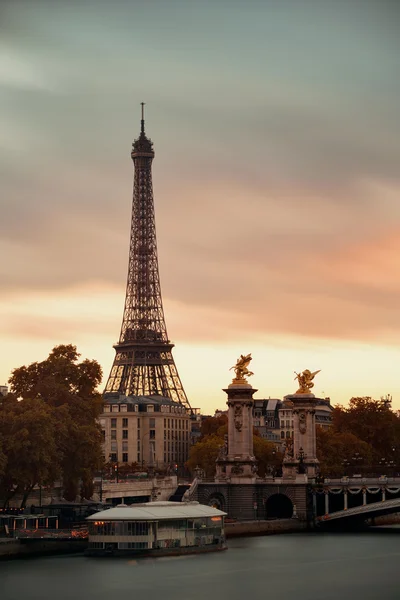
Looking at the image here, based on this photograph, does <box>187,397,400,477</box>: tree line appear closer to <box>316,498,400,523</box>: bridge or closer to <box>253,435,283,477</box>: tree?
<box>253,435,283,477</box>: tree

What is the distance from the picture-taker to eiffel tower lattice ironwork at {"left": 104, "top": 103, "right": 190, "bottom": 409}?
18638cm

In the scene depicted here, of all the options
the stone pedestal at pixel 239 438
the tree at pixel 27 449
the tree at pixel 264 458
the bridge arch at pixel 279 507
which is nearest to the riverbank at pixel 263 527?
the bridge arch at pixel 279 507

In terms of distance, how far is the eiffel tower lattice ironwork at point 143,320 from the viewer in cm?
18638

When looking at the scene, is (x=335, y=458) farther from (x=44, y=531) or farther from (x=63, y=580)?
(x=63, y=580)

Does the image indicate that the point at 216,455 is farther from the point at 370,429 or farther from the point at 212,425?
the point at 212,425

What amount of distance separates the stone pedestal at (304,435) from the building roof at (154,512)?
23.3 meters

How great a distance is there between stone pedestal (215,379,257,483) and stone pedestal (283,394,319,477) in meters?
3.57

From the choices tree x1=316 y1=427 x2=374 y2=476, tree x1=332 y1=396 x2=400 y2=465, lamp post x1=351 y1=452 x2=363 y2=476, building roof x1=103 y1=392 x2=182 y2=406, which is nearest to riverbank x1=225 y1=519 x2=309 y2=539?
tree x1=316 y1=427 x2=374 y2=476

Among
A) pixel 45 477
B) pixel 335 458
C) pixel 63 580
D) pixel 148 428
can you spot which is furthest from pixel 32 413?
pixel 148 428

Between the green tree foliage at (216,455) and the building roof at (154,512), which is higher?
the green tree foliage at (216,455)

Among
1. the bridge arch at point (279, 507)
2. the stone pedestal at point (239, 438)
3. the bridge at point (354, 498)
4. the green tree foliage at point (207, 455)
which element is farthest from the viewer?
the green tree foliage at point (207, 455)

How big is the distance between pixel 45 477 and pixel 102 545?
10076 mm

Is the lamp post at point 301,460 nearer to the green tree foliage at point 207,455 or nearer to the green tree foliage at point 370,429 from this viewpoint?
the green tree foliage at point 207,455

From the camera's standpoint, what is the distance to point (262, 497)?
4592 inches
